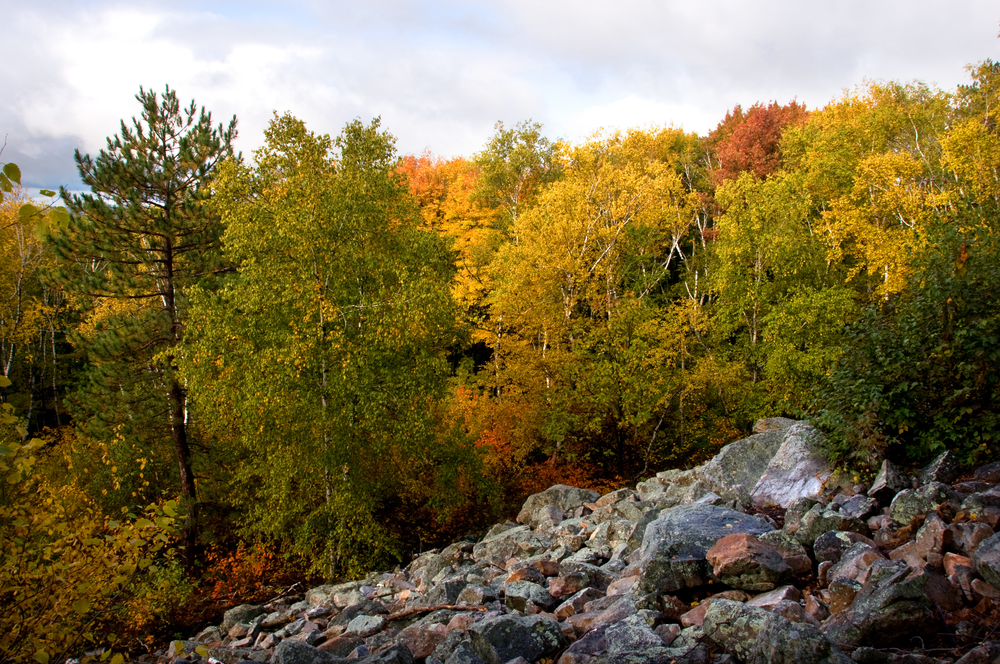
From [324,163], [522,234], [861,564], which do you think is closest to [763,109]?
[522,234]

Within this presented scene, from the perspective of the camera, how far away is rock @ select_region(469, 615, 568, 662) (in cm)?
729

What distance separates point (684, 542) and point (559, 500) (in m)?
8.62

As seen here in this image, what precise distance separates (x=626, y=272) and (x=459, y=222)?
9182 mm

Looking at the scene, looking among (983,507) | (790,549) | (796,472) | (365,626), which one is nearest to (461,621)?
(365,626)

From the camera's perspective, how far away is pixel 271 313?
15055 millimetres

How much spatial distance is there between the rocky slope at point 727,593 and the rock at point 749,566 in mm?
16

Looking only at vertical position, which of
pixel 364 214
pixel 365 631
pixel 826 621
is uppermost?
pixel 364 214

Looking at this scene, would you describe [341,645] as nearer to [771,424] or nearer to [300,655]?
[300,655]

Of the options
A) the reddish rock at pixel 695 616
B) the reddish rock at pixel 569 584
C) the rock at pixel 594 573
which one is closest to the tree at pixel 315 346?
the rock at pixel 594 573

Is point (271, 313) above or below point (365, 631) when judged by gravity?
above

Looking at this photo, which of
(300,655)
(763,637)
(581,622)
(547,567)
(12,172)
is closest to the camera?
(12,172)

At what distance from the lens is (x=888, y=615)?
19.7ft

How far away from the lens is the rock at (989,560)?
20.3ft

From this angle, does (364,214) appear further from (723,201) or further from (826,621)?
(723,201)
